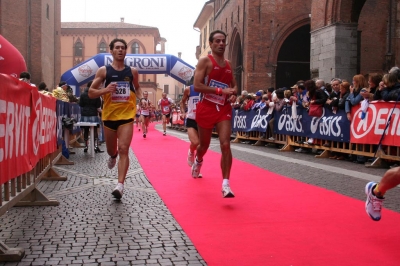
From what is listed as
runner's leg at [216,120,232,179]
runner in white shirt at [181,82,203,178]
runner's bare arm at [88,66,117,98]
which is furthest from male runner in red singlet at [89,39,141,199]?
runner in white shirt at [181,82,203,178]

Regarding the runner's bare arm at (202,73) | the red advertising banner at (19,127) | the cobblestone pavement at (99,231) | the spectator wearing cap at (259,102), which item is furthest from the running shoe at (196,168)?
the spectator wearing cap at (259,102)

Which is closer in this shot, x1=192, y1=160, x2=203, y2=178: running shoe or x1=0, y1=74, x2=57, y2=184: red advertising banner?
x1=0, y1=74, x2=57, y2=184: red advertising banner

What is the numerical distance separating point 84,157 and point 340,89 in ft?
21.2

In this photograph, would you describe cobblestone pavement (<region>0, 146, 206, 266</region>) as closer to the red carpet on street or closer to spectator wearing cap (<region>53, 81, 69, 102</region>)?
the red carpet on street

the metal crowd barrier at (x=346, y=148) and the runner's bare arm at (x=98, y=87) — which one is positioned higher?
the runner's bare arm at (x=98, y=87)

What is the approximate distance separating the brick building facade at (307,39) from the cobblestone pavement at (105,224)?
1192cm

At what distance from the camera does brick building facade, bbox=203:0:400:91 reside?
20.4 meters

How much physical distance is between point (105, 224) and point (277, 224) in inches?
66.2

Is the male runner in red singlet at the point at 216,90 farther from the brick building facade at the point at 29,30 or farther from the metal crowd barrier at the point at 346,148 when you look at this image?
the brick building facade at the point at 29,30

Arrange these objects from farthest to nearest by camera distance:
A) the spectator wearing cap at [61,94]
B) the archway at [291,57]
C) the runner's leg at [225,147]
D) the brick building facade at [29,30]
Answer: the brick building facade at [29,30], the archway at [291,57], the spectator wearing cap at [61,94], the runner's leg at [225,147]

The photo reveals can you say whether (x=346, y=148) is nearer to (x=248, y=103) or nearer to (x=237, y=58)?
(x=248, y=103)

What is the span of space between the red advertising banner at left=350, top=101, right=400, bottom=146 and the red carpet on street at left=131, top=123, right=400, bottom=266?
3.16 m

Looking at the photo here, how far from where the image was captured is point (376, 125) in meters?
11.1

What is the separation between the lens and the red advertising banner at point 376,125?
10523mm
